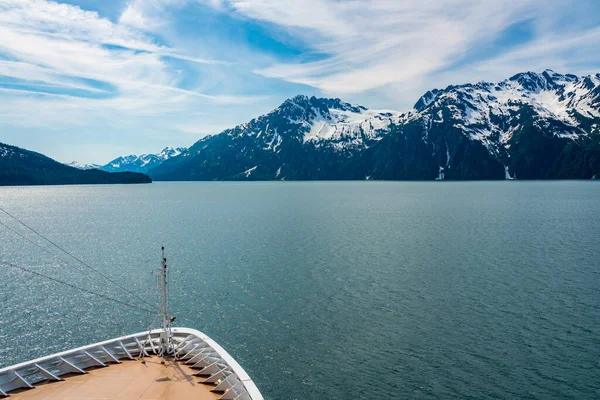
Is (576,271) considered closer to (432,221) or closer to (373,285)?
(373,285)

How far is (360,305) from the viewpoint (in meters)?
58.4

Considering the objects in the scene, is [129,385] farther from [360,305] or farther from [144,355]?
[360,305]

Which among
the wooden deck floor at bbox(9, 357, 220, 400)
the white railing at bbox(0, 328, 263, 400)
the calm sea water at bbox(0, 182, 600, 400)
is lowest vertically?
the calm sea water at bbox(0, 182, 600, 400)

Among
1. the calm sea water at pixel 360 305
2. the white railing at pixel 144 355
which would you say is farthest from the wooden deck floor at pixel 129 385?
the calm sea water at pixel 360 305

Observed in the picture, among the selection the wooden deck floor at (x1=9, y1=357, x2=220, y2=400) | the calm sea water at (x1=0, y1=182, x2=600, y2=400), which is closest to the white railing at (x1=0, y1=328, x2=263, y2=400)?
the wooden deck floor at (x1=9, y1=357, x2=220, y2=400)

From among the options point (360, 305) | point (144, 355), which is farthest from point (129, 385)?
point (360, 305)

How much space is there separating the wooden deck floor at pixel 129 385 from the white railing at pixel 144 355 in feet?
2.36

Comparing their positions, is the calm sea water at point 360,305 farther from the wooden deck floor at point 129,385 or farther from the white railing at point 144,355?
the wooden deck floor at point 129,385

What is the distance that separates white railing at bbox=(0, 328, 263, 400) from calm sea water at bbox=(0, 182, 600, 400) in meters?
7.24

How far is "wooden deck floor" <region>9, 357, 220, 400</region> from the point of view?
2914 cm

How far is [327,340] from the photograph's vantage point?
47.3 meters

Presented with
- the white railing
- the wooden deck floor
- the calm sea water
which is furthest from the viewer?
the calm sea water

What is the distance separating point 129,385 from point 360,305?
116ft

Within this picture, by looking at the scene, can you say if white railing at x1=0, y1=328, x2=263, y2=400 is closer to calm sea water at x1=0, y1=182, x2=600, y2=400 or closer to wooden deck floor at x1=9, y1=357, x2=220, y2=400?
wooden deck floor at x1=9, y1=357, x2=220, y2=400
